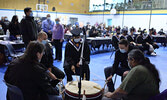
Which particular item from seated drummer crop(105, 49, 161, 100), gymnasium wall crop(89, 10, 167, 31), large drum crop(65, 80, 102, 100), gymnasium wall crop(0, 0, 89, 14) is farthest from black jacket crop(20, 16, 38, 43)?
gymnasium wall crop(89, 10, 167, 31)

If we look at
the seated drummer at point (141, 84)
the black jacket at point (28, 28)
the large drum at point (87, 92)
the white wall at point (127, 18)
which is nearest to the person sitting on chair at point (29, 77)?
the large drum at point (87, 92)

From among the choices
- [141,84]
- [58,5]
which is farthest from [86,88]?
[58,5]

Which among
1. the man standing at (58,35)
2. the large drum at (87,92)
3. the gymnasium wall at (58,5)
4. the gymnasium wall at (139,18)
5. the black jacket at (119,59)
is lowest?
the large drum at (87,92)

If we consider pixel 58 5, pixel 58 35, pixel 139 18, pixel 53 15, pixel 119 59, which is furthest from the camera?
pixel 58 5

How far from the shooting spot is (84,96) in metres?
1.78

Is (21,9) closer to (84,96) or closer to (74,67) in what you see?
(74,67)

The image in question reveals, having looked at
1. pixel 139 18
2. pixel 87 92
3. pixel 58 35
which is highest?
pixel 139 18

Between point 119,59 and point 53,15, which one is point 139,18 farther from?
point 119,59

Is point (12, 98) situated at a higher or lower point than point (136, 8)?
lower

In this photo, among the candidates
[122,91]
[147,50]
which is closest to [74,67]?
[122,91]

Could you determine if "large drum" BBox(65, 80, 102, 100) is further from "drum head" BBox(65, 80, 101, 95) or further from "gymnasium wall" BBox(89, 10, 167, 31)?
"gymnasium wall" BBox(89, 10, 167, 31)

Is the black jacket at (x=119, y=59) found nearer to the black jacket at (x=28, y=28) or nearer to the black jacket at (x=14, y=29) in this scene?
the black jacket at (x=28, y=28)

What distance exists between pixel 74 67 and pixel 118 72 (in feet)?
3.26

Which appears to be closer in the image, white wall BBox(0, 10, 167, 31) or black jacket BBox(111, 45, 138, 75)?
black jacket BBox(111, 45, 138, 75)
